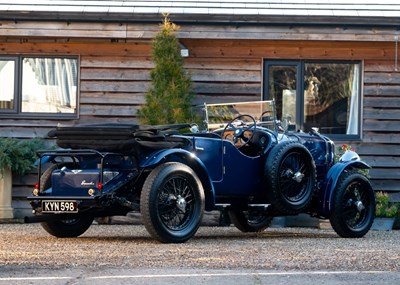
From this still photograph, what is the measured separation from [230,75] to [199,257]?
7.22 m

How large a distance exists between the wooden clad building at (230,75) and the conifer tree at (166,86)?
62 centimetres

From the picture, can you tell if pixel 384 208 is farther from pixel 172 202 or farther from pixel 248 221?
pixel 172 202

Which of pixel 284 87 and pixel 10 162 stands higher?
pixel 284 87

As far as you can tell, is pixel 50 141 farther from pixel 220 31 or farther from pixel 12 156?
pixel 220 31

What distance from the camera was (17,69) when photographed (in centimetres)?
1647

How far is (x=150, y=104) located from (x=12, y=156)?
225 cm

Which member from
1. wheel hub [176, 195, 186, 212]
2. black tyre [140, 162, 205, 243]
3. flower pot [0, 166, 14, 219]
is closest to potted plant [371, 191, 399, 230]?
black tyre [140, 162, 205, 243]

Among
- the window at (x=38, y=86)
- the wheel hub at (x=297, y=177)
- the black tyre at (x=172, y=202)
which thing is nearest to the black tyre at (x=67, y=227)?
the black tyre at (x=172, y=202)

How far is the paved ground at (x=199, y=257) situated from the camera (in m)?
8.06

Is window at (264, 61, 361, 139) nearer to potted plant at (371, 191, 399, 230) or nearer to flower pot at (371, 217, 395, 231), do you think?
potted plant at (371, 191, 399, 230)

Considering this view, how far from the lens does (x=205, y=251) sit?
398 inches

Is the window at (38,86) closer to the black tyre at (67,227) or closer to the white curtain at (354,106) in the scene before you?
the white curtain at (354,106)

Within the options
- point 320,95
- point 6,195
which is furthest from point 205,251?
point 320,95

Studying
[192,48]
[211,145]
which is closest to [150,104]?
[192,48]
